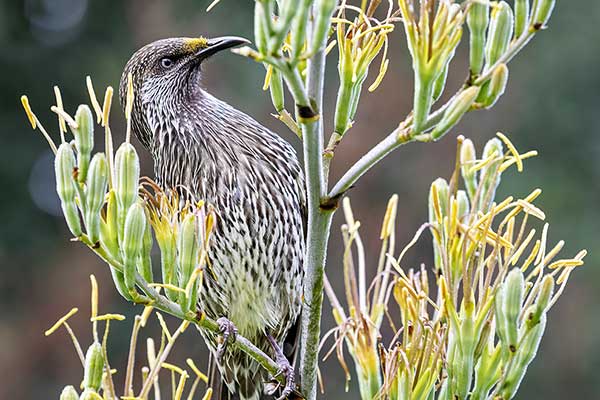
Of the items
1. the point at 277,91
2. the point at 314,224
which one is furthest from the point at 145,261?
the point at 277,91

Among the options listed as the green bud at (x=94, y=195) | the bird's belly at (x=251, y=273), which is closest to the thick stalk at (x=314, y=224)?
the green bud at (x=94, y=195)

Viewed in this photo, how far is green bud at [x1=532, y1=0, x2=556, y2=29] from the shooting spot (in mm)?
1913

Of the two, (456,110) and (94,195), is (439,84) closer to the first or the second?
(456,110)

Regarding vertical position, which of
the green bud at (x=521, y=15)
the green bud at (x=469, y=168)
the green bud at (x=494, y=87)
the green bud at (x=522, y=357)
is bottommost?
the green bud at (x=522, y=357)

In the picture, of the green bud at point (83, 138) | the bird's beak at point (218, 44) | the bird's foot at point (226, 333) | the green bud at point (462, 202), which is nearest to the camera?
the green bud at point (83, 138)

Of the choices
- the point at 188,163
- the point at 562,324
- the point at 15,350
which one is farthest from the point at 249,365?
the point at 562,324

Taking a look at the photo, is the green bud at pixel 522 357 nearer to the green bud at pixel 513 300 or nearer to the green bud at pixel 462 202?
the green bud at pixel 513 300

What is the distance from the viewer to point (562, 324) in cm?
1134

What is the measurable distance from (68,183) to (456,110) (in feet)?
2.34

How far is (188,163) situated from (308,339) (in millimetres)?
1152

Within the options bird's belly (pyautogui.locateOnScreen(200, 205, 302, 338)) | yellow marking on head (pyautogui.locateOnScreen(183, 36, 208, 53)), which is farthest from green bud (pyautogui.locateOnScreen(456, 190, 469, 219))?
yellow marking on head (pyautogui.locateOnScreen(183, 36, 208, 53))

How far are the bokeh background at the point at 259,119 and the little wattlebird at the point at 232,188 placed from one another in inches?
235

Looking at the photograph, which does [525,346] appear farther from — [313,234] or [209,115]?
[209,115]

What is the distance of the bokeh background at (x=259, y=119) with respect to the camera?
10.2 metres
